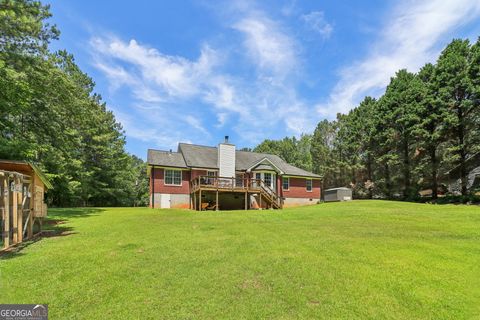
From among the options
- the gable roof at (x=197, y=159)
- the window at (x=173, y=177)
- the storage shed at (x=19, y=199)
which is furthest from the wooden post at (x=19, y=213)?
the window at (x=173, y=177)

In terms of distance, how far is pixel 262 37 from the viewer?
1516 cm

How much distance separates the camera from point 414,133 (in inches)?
1081

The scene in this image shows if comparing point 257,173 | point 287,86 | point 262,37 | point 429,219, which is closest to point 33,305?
point 262,37

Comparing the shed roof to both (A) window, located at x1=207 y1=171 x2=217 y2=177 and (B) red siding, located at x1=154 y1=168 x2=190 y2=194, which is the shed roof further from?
(A) window, located at x1=207 y1=171 x2=217 y2=177

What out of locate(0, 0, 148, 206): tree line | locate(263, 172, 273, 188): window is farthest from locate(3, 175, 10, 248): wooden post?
locate(263, 172, 273, 188): window

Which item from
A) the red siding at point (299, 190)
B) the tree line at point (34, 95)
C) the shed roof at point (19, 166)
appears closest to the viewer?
the shed roof at point (19, 166)

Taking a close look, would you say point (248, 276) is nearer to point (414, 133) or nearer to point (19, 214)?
point (19, 214)

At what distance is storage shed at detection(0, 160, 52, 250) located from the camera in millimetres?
8016

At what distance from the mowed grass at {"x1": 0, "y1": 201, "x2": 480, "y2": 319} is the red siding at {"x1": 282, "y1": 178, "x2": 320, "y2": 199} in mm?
19459

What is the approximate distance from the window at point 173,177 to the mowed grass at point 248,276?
15.0 m

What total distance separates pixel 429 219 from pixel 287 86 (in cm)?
1353

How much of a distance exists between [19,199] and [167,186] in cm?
1631

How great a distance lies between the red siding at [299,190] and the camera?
2954cm

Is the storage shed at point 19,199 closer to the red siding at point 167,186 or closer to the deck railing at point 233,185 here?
the deck railing at point 233,185
